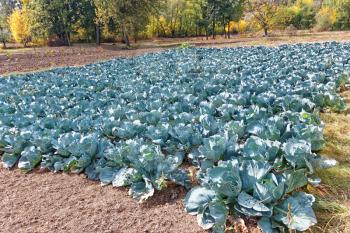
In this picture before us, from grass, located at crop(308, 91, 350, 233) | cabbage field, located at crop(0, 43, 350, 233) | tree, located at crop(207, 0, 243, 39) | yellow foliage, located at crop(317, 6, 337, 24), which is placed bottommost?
grass, located at crop(308, 91, 350, 233)

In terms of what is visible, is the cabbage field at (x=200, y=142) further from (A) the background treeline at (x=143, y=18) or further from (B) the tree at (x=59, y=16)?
(B) the tree at (x=59, y=16)

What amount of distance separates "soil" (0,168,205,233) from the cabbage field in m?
0.13

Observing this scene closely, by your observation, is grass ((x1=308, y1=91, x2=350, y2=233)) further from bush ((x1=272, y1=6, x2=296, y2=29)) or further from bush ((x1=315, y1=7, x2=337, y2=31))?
bush ((x1=315, y1=7, x2=337, y2=31))

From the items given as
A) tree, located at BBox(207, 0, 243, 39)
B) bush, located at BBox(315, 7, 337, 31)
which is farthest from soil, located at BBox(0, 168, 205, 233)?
bush, located at BBox(315, 7, 337, 31)

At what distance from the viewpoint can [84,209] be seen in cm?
352

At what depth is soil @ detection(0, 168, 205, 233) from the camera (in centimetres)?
321

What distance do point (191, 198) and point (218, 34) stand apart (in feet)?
149

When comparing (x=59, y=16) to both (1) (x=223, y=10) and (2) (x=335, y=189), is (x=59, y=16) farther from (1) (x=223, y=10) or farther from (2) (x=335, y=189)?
(2) (x=335, y=189)

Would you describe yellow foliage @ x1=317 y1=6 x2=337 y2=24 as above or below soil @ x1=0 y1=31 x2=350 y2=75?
above

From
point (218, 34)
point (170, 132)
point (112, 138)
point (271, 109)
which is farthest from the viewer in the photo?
point (218, 34)

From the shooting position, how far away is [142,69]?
38.0ft

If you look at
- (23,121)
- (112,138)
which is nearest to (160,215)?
(112,138)

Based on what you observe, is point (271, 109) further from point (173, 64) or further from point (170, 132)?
point (173, 64)

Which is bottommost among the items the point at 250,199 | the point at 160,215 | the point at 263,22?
the point at 160,215
